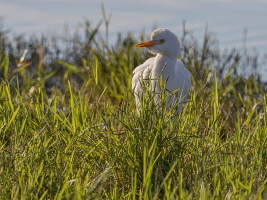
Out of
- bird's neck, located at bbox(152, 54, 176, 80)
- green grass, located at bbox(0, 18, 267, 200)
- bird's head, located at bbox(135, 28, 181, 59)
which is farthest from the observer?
→ bird's head, located at bbox(135, 28, 181, 59)

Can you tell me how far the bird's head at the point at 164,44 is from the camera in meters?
5.55

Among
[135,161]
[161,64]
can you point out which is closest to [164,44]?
[161,64]

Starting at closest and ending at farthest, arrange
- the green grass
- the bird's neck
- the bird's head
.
→ 1. the green grass
2. the bird's neck
3. the bird's head

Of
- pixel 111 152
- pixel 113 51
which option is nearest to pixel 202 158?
pixel 111 152

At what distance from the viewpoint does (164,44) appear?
18.2 feet

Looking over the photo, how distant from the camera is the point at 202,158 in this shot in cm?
339

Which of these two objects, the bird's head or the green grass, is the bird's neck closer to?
the bird's head

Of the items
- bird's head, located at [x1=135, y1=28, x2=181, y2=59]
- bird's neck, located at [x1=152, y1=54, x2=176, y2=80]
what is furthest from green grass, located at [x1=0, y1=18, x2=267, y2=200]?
bird's head, located at [x1=135, y1=28, x2=181, y2=59]

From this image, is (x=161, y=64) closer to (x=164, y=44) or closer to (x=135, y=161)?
(x=164, y=44)

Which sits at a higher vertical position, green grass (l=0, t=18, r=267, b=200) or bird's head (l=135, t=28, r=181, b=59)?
bird's head (l=135, t=28, r=181, b=59)

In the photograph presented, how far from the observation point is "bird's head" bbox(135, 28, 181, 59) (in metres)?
5.55

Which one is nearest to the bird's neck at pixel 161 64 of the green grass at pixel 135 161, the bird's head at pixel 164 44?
the bird's head at pixel 164 44

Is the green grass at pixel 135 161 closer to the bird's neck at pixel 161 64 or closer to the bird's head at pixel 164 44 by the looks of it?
the bird's neck at pixel 161 64

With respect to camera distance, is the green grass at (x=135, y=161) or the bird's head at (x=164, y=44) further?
the bird's head at (x=164, y=44)
